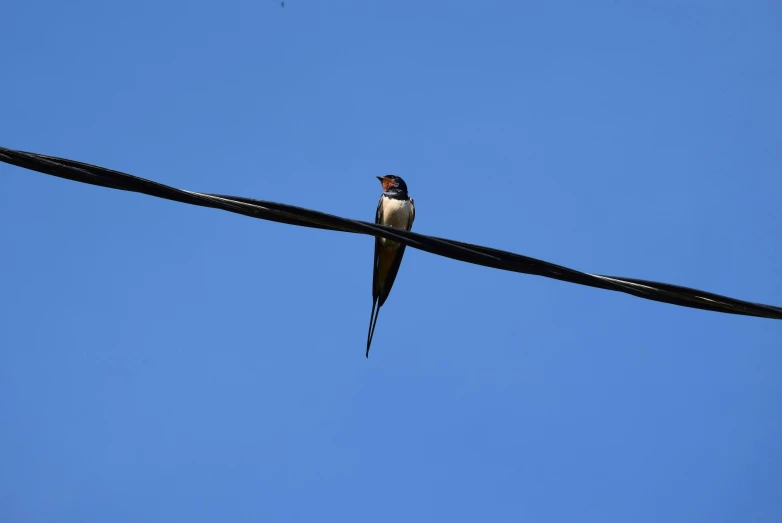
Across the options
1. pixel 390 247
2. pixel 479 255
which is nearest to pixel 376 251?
pixel 390 247

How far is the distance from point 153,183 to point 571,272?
1.43m

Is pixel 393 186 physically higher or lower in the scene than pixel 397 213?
higher

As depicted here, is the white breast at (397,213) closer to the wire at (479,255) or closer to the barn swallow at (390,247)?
the barn swallow at (390,247)

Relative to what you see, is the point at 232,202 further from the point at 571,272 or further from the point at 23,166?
the point at 571,272

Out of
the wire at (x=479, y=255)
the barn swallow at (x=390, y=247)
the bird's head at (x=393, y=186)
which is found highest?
the bird's head at (x=393, y=186)

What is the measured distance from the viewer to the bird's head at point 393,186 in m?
7.59

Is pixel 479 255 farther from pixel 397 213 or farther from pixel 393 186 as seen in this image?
pixel 393 186

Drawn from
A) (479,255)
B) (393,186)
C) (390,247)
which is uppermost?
(393,186)

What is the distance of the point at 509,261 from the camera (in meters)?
3.30

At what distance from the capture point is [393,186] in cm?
768

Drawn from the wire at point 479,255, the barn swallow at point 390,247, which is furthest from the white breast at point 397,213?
the wire at point 479,255

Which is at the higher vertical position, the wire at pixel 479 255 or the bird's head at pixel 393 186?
the bird's head at pixel 393 186

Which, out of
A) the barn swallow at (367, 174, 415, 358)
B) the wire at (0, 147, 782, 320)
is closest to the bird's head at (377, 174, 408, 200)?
the barn swallow at (367, 174, 415, 358)

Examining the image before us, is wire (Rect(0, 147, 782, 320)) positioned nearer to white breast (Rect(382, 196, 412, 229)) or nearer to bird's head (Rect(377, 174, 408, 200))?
white breast (Rect(382, 196, 412, 229))
